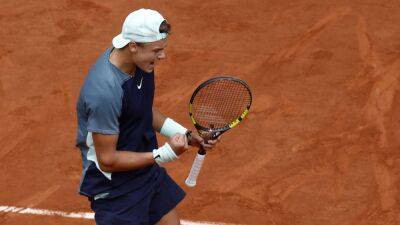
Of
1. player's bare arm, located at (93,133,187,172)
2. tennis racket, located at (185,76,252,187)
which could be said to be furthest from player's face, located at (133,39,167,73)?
tennis racket, located at (185,76,252,187)

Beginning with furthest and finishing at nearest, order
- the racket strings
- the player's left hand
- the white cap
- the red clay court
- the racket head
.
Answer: the red clay court < the racket strings < the racket head < the player's left hand < the white cap

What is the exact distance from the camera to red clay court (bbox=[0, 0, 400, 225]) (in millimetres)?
6484

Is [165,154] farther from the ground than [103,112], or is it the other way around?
[103,112]

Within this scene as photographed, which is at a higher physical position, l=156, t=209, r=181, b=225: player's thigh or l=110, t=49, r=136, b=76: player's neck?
l=110, t=49, r=136, b=76: player's neck

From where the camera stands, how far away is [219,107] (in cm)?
548

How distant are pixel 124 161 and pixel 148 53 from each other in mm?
715

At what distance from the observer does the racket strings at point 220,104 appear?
5.25 meters

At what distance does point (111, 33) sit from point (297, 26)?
86.3 inches

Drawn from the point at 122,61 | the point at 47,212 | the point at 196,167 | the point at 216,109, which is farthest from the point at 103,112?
the point at 47,212

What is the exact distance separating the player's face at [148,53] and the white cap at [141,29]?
0.10ft

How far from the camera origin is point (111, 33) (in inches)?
344

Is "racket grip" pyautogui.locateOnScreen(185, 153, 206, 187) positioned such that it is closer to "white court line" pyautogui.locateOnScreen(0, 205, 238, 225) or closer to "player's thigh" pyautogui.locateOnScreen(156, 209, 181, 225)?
"player's thigh" pyautogui.locateOnScreen(156, 209, 181, 225)

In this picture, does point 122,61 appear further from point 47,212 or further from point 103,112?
point 47,212

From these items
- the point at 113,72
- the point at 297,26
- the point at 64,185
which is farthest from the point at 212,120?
the point at 297,26
